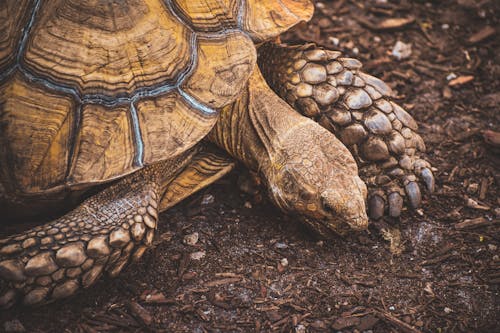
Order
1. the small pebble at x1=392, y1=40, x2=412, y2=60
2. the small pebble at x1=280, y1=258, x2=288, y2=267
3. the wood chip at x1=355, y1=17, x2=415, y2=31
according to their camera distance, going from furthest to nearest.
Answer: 1. the wood chip at x1=355, y1=17, x2=415, y2=31
2. the small pebble at x1=392, y1=40, x2=412, y2=60
3. the small pebble at x1=280, y1=258, x2=288, y2=267

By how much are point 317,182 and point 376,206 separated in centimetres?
54

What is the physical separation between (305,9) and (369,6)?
5.14 feet

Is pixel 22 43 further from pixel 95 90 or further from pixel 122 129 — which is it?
pixel 122 129

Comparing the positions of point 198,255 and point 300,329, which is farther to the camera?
point 198,255

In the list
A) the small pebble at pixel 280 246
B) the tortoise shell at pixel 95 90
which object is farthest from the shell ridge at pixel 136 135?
the small pebble at pixel 280 246

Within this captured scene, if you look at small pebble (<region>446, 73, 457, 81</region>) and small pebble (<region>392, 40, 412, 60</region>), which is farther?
small pebble (<region>392, 40, 412, 60</region>)

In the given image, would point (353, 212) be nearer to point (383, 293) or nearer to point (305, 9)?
point (383, 293)

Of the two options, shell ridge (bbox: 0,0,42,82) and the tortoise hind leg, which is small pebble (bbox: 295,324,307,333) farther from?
shell ridge (bbox: 0,0,42,82)

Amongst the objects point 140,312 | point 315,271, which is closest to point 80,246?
point 140,312

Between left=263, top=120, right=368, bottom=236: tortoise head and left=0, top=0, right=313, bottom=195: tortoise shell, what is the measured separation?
18.2 inches

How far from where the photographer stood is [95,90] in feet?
8.54

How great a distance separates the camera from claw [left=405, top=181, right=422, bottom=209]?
10.7ft

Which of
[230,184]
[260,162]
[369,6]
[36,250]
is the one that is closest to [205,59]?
[260,162]

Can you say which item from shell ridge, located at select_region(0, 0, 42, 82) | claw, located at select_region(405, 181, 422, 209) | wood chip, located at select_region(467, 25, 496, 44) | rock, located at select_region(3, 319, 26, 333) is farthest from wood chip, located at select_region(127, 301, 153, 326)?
wood chip, located at select_region(467, 25, 496, 44)
